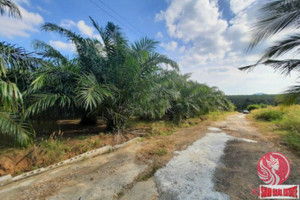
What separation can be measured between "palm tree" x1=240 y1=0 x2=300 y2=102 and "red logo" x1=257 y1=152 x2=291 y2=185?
1760 mm

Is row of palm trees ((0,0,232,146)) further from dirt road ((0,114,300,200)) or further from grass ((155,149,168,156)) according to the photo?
grass ((155,149,168,156))

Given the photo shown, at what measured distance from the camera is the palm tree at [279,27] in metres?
2.74

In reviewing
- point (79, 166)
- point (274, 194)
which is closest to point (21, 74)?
point (79, 166)

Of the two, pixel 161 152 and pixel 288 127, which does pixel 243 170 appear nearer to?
pixel 161 152

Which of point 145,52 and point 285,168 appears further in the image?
point 145,52

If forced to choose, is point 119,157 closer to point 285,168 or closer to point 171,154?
point 171,154

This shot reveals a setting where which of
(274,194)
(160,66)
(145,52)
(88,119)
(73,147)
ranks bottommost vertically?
(274,194)

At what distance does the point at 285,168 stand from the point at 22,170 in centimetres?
481

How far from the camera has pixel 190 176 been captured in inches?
81.3

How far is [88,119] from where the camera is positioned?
568cm

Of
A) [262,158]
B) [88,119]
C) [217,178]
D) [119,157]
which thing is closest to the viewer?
[217,178]

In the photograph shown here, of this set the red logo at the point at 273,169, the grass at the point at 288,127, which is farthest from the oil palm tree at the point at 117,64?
the grass at the point at 288,127

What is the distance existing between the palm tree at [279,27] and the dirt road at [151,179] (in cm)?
226

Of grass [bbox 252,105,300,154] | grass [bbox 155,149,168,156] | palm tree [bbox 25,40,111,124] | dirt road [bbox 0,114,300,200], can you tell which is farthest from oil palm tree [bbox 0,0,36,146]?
grass [bbox 252,105,300,154]
